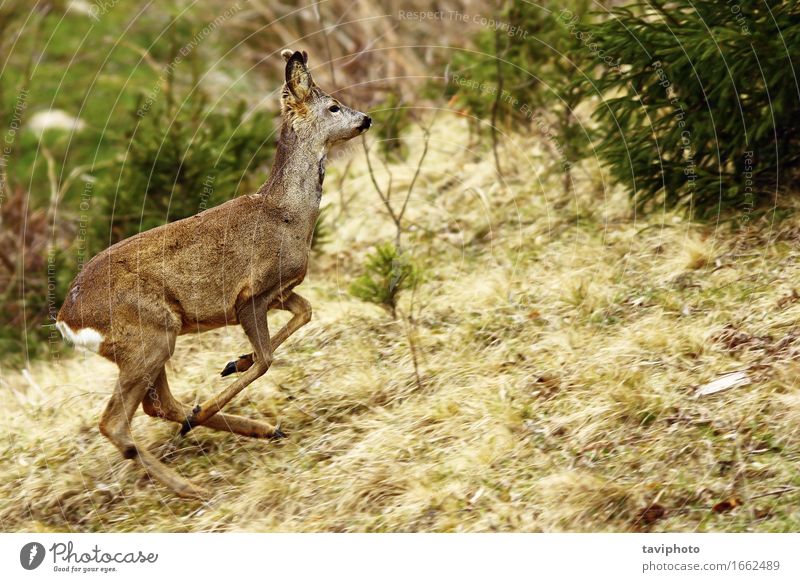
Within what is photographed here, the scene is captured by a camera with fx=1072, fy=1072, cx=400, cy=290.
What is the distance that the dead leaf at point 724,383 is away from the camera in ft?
23.3

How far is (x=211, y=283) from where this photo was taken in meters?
7.17

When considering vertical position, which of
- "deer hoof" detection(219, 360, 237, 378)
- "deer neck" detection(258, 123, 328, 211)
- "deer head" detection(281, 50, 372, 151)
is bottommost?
"deer hoof" detection(219, 360, 237, 378)

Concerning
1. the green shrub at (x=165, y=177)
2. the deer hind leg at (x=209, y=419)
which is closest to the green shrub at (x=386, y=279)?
the deer hind leg at (x=209, y=419)

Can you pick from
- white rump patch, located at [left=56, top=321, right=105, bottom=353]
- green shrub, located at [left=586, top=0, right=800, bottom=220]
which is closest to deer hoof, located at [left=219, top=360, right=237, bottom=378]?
white rump patch, located at [left=56, top=321, right=105, bottom=353]

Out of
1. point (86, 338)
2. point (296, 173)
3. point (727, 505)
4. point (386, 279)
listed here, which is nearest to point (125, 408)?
point (86, 338)

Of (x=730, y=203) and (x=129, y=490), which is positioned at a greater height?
(x=730, y=203)

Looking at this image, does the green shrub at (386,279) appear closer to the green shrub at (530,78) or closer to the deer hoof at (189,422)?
the deer hoof at (189,422)

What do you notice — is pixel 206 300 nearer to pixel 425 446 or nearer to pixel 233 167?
pixel 425 446

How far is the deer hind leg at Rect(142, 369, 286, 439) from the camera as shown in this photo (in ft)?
24.8

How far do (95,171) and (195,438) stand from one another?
27.6 feet

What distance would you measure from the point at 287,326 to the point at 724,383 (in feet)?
9.90

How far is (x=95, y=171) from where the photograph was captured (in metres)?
15.3
